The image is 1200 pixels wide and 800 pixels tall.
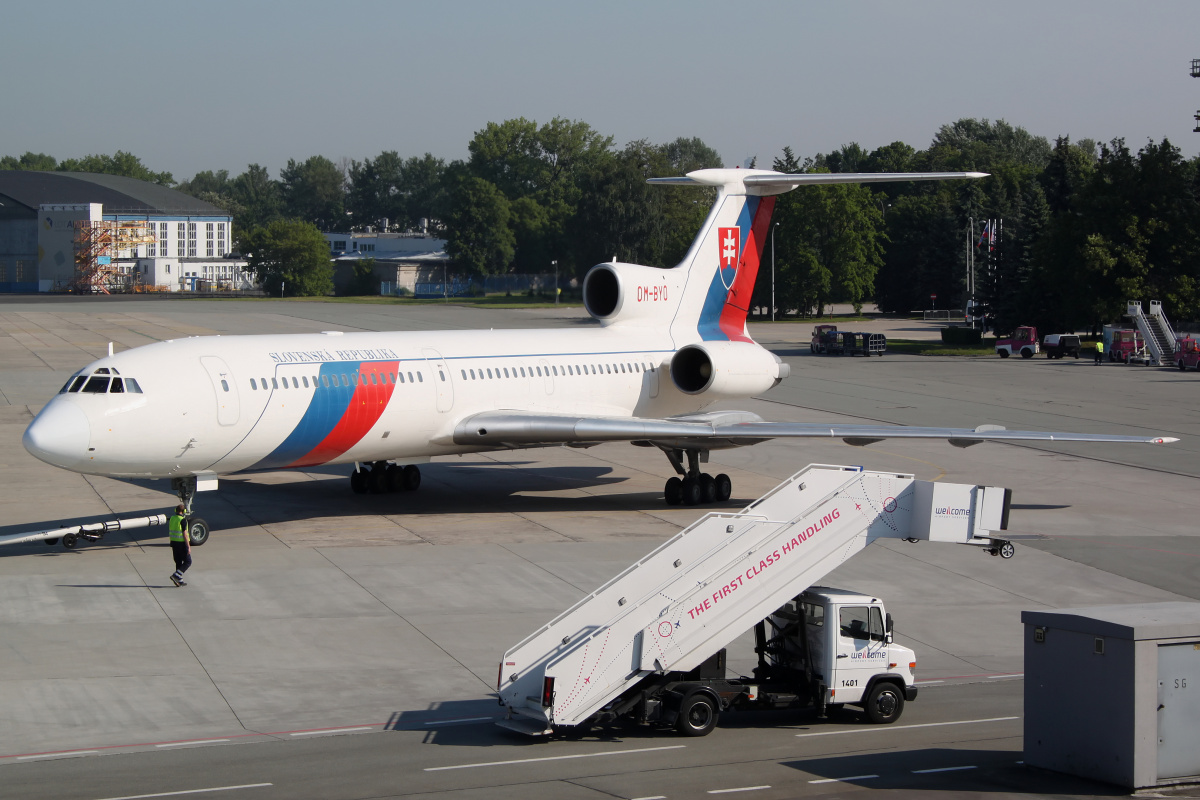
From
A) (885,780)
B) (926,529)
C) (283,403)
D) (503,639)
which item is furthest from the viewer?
(283,403)

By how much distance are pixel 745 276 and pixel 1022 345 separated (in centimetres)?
4431

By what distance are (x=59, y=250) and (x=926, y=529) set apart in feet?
496

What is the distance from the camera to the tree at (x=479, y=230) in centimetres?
15000

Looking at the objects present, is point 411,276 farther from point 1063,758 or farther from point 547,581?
point 1063,758

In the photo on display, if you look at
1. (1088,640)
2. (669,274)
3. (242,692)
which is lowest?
(242,692)

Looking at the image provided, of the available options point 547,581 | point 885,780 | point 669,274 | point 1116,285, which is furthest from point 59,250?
point 885,780

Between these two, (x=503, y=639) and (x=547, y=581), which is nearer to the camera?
(x=503, y=639)

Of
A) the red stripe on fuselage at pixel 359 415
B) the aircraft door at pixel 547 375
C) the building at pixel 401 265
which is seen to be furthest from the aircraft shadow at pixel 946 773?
the building at pixel 401 265

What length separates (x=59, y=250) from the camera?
490 feet

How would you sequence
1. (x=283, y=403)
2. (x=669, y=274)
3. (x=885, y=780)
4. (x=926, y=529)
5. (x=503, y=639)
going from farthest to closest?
(x=669, y=274)
(x=283, y=403)
(x=503, y=639)
(x=926, y=529)
(x=885, y=780)

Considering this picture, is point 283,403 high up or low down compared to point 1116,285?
down

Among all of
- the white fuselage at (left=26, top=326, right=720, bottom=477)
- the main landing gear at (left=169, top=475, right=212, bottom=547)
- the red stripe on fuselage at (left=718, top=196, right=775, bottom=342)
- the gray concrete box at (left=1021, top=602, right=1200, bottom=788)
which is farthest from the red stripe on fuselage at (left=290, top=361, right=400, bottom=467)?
the gray concrete box at (left=1021, top=602, right=1200, bottom=788)

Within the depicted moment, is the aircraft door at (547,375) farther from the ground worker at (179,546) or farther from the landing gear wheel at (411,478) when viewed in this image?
the ground worker at (179,546)

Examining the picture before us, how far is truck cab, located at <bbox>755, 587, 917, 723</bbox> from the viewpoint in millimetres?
15477
